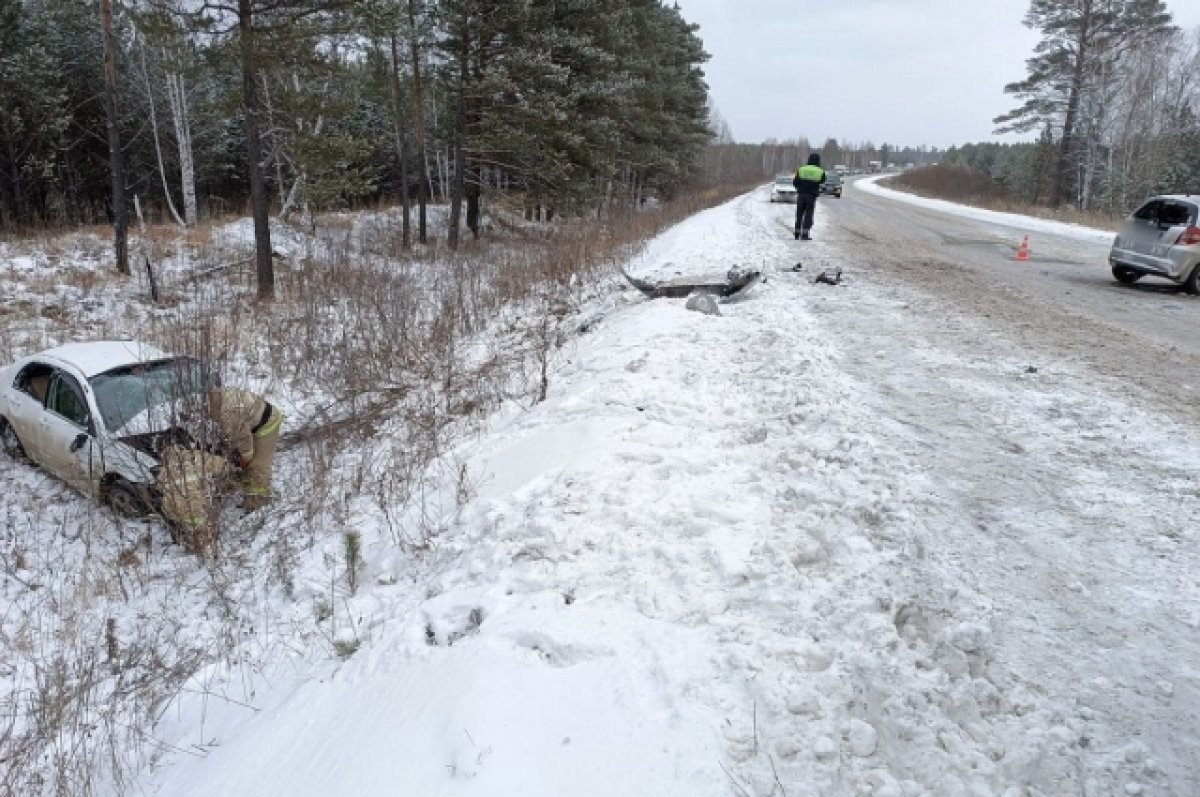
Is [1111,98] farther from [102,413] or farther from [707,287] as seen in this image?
[102,413]

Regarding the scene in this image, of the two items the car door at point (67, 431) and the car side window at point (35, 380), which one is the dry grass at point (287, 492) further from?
the car side window at point (35, 380)

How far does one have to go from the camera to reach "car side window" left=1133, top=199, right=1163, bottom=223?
10.9 metres

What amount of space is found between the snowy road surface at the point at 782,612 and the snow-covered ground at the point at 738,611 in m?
0.01

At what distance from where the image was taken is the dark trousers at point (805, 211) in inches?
609

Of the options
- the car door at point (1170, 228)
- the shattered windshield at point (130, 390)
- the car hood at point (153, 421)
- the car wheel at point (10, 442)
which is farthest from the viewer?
the car door at point (1170, 228)

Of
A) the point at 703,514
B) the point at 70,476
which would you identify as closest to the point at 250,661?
the point at 703,514

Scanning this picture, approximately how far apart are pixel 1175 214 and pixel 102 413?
14253 mm

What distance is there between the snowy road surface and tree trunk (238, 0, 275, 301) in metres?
10.5

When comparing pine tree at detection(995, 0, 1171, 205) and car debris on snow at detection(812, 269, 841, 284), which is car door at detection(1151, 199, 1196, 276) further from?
pine tree at detection(995, 0, 1171, 205)

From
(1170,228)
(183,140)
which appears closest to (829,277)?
(1170,228)

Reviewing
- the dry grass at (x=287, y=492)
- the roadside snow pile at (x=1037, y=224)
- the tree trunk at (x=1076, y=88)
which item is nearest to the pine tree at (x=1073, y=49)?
the tree trunk at (x=1076, y=88)

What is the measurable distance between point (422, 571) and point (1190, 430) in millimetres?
5176

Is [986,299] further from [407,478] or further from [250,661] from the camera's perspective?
[250,661]

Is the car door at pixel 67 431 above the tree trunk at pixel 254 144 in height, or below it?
below
